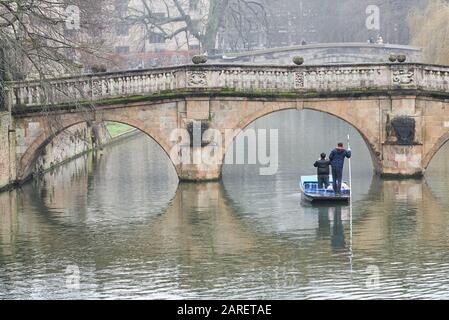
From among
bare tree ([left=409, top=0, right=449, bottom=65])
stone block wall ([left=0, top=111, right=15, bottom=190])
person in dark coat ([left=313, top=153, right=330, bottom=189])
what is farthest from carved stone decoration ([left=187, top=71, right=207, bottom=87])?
bare tree ([left=409, top=0, right=449, bottom=65])

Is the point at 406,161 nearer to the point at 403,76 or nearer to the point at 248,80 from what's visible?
the point at 403,76

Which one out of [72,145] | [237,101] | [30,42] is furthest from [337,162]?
[72,145]

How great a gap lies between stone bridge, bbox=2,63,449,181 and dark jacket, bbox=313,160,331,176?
4.72m

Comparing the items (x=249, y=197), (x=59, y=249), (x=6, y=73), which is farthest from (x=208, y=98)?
(x=59, y=249)

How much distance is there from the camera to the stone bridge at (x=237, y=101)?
36.9 metres

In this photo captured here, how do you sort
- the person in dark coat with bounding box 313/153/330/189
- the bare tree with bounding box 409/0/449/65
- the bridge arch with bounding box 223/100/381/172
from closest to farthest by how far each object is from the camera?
the person in dark coat with bounding box 313/153/330/189 < the bridge arch with bounding box 223/100/381/172 < the bare tree with bounding box 409/0/449/65

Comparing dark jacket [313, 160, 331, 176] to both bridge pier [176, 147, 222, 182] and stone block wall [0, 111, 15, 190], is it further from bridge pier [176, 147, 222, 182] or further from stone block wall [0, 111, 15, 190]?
stone block wall [0, 111, 15, 190]

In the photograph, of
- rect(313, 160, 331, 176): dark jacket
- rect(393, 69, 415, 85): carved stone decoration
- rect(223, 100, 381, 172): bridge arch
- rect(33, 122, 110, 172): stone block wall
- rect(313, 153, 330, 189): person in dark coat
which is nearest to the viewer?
rect(313, 160, 331, 176): dark jacket

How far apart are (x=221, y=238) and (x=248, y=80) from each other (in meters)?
10.3

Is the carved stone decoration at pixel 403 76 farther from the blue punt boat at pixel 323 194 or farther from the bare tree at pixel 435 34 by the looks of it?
the bare tree at pixel 435 34

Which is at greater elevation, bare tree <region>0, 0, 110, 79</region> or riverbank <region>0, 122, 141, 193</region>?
bare tree <region>0, 0, 110, 79</region>

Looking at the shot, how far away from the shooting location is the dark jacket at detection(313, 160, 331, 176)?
32500mm

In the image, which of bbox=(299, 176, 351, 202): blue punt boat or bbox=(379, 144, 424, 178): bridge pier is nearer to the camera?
bbox=(299, 176, 351, 202): blue punt boat

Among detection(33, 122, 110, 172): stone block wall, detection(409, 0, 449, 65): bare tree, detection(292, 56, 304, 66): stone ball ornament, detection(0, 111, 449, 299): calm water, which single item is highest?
detection(409, 0, 449, 65): bare tree
